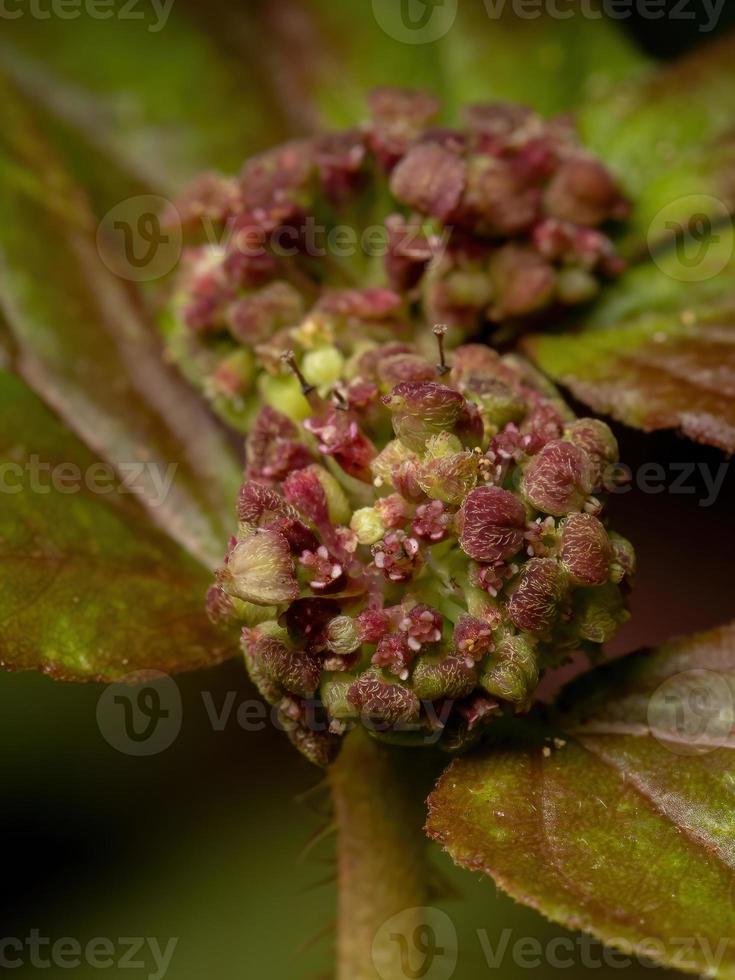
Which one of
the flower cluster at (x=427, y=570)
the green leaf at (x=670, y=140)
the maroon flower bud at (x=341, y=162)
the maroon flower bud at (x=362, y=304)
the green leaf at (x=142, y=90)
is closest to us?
the flower cluster at (x=427, y=570)

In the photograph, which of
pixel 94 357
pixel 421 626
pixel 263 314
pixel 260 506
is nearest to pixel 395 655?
pixel 421 626

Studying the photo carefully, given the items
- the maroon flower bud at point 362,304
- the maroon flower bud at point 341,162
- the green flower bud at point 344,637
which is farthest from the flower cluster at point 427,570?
the maroon flower bud at point 341,162

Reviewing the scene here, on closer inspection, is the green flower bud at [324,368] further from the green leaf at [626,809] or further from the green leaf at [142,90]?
the green leaf at [142,90]

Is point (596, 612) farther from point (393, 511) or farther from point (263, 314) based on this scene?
point (263, 314)

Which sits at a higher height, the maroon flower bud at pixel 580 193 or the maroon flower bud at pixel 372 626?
the maroon flower bud at pixel 580 193

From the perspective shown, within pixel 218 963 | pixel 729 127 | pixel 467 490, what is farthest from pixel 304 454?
pixel 218 963

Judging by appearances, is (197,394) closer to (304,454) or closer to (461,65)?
(304,454)

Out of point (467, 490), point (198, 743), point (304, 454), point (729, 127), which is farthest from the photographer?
point (198, 743)
